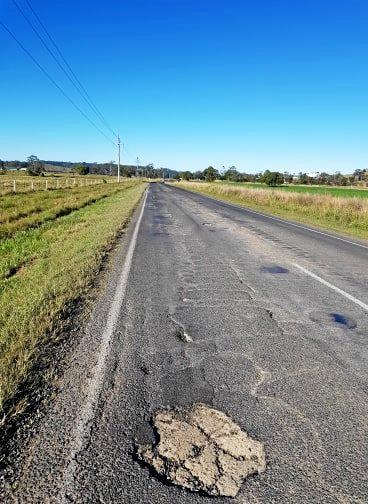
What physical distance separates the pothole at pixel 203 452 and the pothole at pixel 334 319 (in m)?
2.64

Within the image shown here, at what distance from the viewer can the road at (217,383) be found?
241 centimetres

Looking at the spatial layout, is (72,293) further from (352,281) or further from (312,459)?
(352,281)

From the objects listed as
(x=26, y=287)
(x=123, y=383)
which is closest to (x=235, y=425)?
(x=123, y=383)

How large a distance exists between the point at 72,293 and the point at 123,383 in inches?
108

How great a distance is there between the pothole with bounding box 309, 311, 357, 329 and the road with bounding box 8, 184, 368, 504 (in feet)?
0.08

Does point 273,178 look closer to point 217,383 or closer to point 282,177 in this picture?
point 282,177

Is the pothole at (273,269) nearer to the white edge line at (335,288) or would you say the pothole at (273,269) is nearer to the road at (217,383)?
the white edge line at (335,288)

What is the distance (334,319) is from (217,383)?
2448 mm

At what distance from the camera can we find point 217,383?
3551 millimetres

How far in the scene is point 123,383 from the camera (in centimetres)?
→ 352

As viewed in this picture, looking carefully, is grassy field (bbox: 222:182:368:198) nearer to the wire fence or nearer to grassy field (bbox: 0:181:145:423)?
grassy field (bbox: 0:181:145:423)

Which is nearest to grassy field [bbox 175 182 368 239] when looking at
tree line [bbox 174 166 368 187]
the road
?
the road

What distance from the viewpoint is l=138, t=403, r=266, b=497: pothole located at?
2.42 m

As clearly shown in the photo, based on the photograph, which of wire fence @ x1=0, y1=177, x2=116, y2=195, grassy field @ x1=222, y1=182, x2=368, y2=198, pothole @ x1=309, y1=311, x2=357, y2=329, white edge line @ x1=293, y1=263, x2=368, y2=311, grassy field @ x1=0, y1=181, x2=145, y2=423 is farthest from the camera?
grassy field @ x1=222, y1=182, x2=368, y2=198
